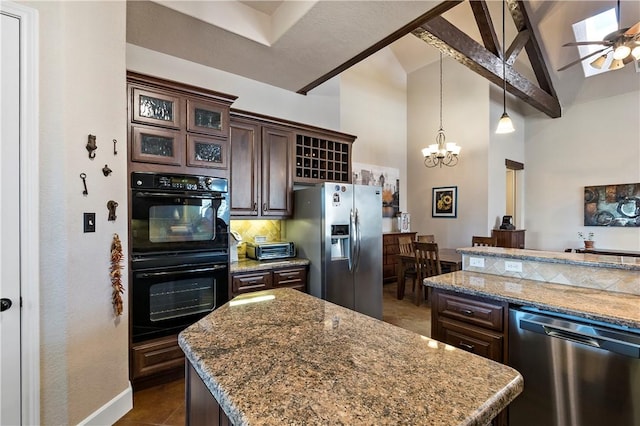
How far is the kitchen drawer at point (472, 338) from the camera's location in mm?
1755

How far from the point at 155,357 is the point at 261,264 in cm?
114

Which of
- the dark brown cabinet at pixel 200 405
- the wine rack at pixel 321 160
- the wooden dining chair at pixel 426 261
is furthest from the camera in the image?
the wooden dining chair at pixel 426 261

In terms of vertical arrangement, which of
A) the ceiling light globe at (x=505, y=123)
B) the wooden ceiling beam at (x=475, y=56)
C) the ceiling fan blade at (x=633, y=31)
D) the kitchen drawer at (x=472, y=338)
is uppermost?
the wooden ceiling beam at (x=475, y=56)

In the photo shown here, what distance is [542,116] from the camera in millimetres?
6133

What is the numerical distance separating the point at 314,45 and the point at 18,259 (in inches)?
103

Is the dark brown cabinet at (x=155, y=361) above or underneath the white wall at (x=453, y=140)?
underneath

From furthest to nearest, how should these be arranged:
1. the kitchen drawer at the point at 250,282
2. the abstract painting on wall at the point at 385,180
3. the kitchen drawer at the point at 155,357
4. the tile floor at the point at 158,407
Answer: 1. the abstract painting on wall at the point at 385,180
2. the kitchen drawer at the point at 250,282
3. the kitchen drawer at the point at 155,357
4. the tile floor at the point at 158,407

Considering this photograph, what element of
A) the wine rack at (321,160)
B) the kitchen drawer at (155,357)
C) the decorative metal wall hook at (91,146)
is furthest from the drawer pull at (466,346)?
the decorative metal wall hook at (91,146)

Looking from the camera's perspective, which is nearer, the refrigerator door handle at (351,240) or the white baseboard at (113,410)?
the white baseboard at (113,410)

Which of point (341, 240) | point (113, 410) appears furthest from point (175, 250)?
point (341, 240)

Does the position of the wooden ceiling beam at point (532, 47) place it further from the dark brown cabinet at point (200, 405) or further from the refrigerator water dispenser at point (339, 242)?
the dark brown cabinet at point (200, 405)

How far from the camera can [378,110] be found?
6.04 m

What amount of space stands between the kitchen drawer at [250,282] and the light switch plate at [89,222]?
124 cm

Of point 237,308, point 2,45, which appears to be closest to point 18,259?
point 2,45
